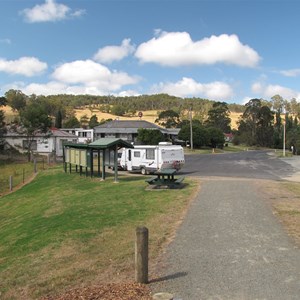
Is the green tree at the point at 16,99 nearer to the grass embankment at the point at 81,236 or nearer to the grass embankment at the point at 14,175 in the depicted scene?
the grass embankment at the point at 14,175

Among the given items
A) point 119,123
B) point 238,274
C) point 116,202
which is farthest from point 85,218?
point 119,123

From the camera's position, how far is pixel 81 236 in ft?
31.6

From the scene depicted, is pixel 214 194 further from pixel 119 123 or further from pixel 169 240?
pixel 119 123

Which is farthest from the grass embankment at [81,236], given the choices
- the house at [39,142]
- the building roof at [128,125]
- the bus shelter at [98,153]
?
the building roof at [128,125]

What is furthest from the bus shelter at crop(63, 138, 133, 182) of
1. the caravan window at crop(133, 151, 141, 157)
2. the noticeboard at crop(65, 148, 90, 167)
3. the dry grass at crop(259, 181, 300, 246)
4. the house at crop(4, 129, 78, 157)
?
the house at crop(4, 129, 78, 157)

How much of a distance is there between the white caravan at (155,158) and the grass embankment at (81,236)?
31.3ft

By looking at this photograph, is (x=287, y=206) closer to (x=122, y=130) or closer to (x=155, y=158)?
(x=155, y=158)

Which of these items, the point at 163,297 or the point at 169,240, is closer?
the point at 163,297

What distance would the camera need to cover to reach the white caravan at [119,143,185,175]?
1096 inches

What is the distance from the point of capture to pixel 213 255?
7605 mm

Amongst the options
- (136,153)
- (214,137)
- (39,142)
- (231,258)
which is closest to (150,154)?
(136,153)

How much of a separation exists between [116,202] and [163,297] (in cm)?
861

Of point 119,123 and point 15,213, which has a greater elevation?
point 119,123

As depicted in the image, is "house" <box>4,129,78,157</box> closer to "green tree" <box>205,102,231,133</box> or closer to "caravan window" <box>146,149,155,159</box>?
"caravan window" <box>146,149,155,159</box>
